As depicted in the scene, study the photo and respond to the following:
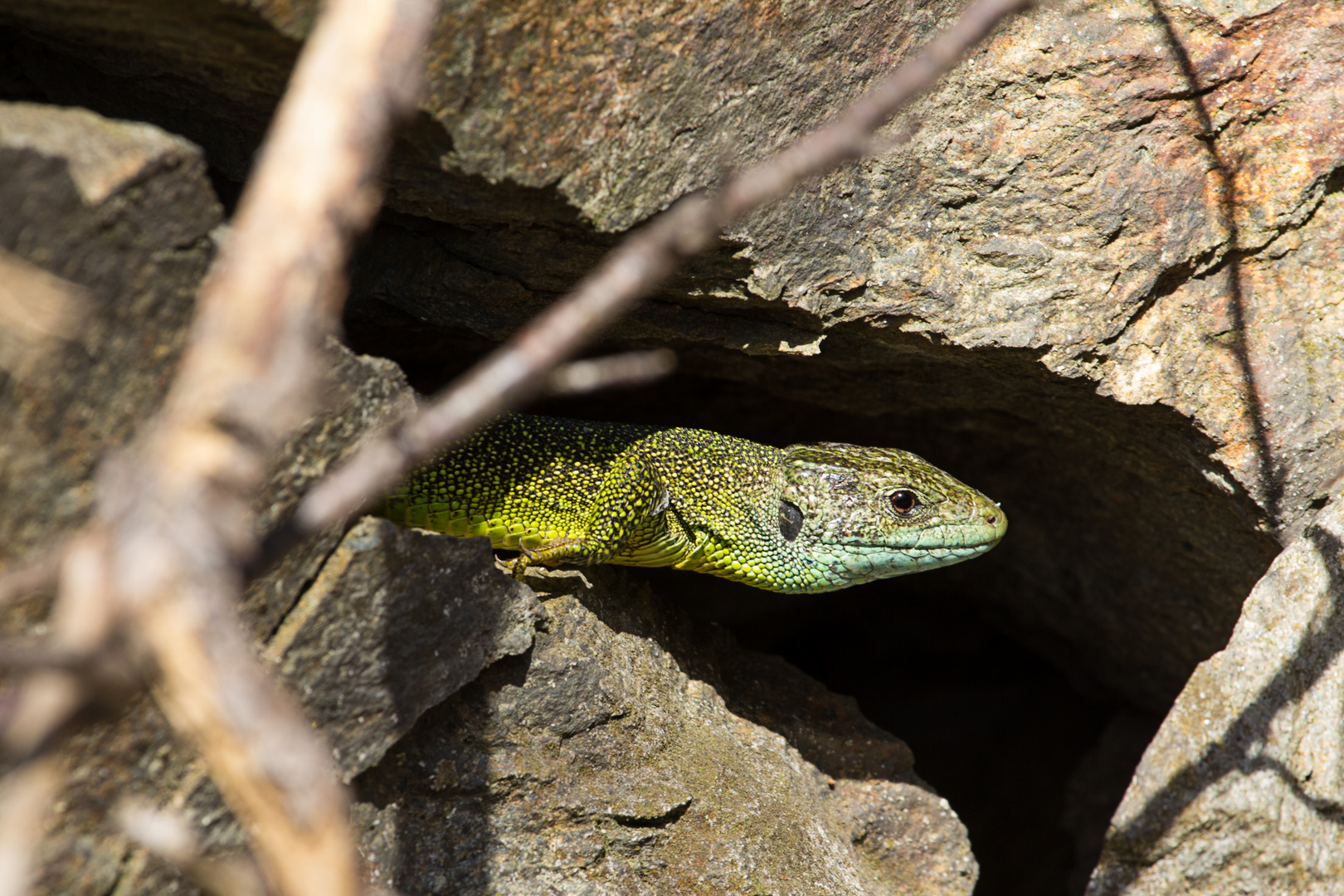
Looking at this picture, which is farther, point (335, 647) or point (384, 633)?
point (384, 633)

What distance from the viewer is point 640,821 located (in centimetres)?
378

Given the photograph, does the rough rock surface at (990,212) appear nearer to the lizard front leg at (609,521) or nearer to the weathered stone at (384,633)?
the lizard front leg at (609,521)

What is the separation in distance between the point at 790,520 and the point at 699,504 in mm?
419

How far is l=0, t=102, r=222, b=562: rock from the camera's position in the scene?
7.07ft

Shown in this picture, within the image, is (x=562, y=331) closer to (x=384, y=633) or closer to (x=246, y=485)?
(x=246, y=485)

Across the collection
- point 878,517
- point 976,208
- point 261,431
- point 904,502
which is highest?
point 976,208

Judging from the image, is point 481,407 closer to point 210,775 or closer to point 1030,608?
point 210,775

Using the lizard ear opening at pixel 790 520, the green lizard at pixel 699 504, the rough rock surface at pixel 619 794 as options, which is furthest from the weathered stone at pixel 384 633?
the lizard ear opening at pixel 790 520

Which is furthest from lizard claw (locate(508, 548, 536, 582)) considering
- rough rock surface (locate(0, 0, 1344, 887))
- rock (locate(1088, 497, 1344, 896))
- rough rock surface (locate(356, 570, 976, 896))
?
rock (locate(1088, 497, 1344, 896))

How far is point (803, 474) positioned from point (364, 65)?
306cm

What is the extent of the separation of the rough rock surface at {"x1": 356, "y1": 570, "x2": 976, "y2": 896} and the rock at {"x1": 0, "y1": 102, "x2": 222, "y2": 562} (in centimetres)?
151

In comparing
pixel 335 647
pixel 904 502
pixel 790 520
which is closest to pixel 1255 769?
pixel 904 502

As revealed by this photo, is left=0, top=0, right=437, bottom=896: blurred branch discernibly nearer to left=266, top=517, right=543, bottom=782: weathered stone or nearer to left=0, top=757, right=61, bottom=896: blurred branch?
left=0, top=757, right=61, bottom=896: blurred branch

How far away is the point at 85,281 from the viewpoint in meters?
2.24
